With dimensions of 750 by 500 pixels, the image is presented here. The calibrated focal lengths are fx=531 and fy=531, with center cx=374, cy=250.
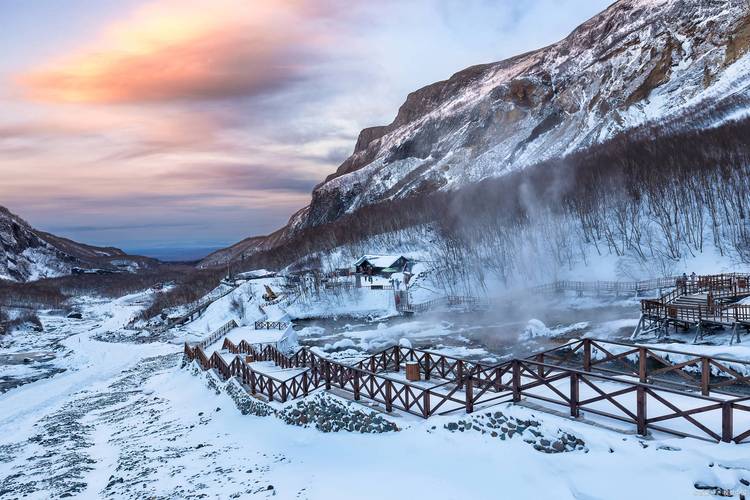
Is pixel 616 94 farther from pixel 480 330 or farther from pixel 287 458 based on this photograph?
pixel 287 458

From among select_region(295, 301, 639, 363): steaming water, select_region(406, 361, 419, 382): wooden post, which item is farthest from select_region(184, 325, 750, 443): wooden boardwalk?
select_region(295, 301, 639, 363): steaming water

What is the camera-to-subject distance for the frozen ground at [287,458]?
10.4 metres

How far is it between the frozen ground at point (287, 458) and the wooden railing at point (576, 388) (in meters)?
0.69

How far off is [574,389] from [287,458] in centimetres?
882

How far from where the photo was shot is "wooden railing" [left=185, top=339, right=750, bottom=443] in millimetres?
11227

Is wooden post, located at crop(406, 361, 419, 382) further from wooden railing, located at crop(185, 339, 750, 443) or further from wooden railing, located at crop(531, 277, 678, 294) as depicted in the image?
wooden railing, located at crop(531, 277, 678, 294)

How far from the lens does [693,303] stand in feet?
118

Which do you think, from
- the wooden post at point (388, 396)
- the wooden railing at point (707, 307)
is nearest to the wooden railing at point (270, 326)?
the wooden railing at point (707, 307)

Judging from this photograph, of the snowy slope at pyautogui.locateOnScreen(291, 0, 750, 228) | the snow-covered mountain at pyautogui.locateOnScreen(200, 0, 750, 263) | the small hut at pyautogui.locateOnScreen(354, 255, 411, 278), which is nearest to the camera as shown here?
the small hut at pyautogui.locateOnScreen(354, 255, 411, 278)

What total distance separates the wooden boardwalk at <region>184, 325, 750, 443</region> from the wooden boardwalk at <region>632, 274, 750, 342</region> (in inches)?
261

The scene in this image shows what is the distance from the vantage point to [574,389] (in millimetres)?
12500

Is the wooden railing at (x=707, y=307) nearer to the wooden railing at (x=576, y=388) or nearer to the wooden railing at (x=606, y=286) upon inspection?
the wooden railing at (x=576, y=388)

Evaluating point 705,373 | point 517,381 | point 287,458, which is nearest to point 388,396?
point 287,458

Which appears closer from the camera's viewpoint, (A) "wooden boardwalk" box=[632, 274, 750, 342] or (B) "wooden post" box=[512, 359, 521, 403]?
(B) "wooden post" box=[512, 359, 521, 403]
